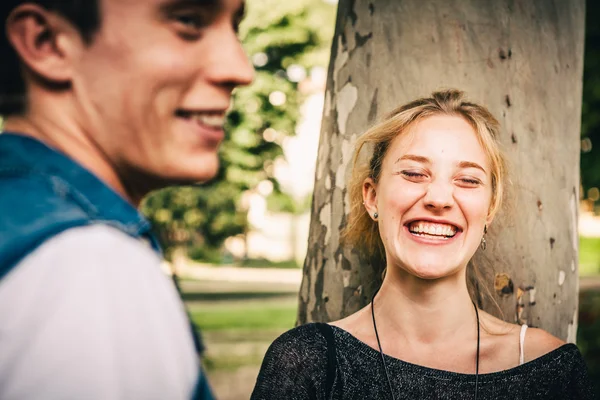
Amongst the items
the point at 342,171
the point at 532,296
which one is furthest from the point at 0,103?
the point at 532,296

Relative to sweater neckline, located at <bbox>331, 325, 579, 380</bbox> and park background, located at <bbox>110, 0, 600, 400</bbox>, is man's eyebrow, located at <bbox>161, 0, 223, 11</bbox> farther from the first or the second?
park background, located at <bbox>110, 0, 600, 400</bbox>

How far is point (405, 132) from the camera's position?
2172 mm

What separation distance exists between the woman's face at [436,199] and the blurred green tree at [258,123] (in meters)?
13.9

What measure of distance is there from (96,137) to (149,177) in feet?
0.29

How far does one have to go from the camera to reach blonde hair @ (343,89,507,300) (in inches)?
84.7

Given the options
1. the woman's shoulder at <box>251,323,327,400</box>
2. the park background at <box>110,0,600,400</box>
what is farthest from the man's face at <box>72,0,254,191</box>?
the park background at <box>110,0,600,400</box>

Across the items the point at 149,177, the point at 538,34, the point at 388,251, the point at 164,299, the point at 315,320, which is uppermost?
the point at 538,34

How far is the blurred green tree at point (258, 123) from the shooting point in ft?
53.6

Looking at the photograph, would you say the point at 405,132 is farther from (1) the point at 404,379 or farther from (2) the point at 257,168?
(2) the point at 257,168

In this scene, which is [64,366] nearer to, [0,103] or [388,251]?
[0,103]

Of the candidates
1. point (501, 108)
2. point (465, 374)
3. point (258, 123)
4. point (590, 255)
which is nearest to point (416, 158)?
point (501, 108)

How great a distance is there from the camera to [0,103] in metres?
0.91

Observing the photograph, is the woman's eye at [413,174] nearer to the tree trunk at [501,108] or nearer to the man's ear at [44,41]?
the tree trunk at [501,108]

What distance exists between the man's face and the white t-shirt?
0.17m
